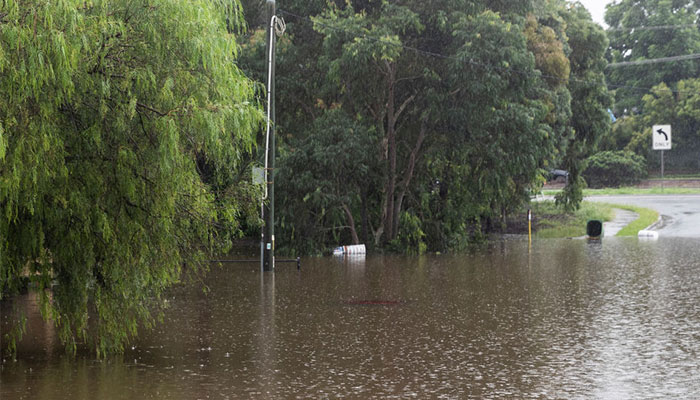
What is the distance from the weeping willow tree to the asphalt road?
3218cm

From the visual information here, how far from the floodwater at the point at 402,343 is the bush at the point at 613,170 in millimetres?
52219

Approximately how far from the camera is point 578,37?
40969 millimetres

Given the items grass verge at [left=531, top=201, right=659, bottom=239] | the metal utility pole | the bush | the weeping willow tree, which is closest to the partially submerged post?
grass verge at [left=531, top=201, right=659, bottom=239]

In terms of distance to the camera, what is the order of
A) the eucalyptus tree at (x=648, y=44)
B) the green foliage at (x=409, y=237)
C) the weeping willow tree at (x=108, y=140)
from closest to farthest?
1. the weeping willow tree at (x=108, y=140)
2. the green foliage at (x=409, y=237)
3. the eucalyptus tree at (x=648, y=44)

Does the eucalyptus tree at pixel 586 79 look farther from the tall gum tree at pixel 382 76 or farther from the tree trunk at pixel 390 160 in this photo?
the tree trunk at pixel 390 160

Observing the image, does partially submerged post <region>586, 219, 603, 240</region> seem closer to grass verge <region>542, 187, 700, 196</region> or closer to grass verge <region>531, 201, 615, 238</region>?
grass verge <region>531, 201, 615, 238</region>

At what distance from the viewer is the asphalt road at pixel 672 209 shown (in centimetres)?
4285

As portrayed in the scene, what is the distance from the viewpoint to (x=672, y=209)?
175ft

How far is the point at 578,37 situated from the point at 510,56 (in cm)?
1070

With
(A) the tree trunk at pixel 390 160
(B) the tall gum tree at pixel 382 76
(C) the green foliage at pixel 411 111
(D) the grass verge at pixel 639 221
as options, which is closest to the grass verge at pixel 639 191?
(D) the grass verge at pixel 639 221

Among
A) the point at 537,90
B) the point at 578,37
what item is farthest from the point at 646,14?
the point at 537,90

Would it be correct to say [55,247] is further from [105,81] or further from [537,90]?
[537,90]

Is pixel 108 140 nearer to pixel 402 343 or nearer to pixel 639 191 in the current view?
pixel 402 343

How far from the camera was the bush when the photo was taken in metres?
75.0
